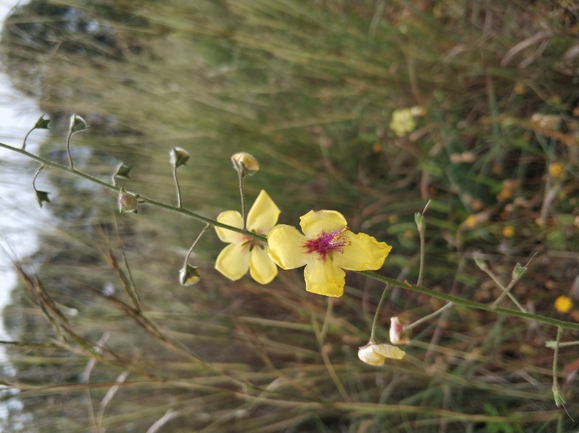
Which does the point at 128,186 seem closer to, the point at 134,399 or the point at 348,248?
the point at 134,399

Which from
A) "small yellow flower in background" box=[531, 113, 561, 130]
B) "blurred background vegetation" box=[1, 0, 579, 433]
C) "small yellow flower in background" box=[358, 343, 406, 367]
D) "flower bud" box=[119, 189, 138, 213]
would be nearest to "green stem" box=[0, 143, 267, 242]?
"flower bud" box=[119, 189, 138, 213]

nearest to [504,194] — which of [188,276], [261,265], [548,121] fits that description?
[548,121]

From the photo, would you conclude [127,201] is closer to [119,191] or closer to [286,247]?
[119,191]

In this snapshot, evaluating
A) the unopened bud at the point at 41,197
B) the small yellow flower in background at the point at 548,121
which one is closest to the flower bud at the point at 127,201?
the unopened bud at the point at 41,197

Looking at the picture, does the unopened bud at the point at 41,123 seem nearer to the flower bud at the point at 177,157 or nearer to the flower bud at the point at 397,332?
the flower bud at the point at 177,157

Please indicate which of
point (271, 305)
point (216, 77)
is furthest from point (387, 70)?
point (271, 305)

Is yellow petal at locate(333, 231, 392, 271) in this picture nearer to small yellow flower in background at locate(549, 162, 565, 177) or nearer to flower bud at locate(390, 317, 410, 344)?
flower bud at locate(390, 317, 410, 344)
